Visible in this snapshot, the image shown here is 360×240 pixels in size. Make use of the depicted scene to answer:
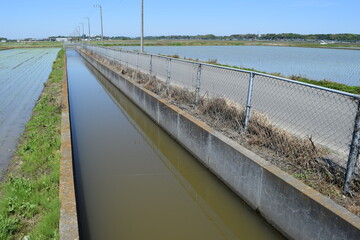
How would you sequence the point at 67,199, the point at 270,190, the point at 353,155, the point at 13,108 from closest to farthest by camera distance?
the point at 353,155 < the point at 67,199 < the point at 270,190 < the point at 13,108

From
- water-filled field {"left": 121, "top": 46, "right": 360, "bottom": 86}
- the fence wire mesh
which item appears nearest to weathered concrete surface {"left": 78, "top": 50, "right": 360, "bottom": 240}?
the fence wire mesh

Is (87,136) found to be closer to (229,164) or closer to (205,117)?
(205,117)

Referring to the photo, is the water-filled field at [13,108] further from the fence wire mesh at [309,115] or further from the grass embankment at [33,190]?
the fence wire mesh at [309,115]

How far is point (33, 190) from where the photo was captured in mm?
4602

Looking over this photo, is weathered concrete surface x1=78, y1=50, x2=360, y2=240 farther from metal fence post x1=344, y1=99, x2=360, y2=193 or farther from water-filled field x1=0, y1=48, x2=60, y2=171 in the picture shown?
water-filled field x1=0, y1=48, x2=60, y2=171

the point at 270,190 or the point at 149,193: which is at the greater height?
the point at 270,190

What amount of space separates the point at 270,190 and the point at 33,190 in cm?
348

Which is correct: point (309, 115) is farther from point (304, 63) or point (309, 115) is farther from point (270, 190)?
point (304, 63)

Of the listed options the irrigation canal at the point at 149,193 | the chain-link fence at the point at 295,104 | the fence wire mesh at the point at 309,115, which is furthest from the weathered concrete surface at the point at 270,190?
the fence wire mesh at the point at 309,115

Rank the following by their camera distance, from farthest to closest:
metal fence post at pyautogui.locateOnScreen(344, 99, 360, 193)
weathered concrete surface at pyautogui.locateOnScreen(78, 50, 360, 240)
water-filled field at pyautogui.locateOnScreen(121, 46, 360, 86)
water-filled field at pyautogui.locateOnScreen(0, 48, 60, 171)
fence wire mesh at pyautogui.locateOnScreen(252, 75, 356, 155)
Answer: water-filled field at pyautogui.locateOnScreen(121, 46, 360, 86), water-filled field at pyautogui.locateOnScreen(0, 48, 60, 171), fence wire mesh at pyautogui.locateOnScreen(252, 75, 356, 155), metal fence post at pyautogui.locateOnScreen(344, 99, 360, 193), weathered concrete surface at pyautogui.locateOnScreen(78, 50, 360, 240)

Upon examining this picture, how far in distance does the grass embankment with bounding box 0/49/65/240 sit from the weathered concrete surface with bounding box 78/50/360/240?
2.77m

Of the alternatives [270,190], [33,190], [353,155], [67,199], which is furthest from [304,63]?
[67,199]

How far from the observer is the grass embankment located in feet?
12.2

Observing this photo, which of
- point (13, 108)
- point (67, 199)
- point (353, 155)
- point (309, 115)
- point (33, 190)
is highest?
point (353, 155)
